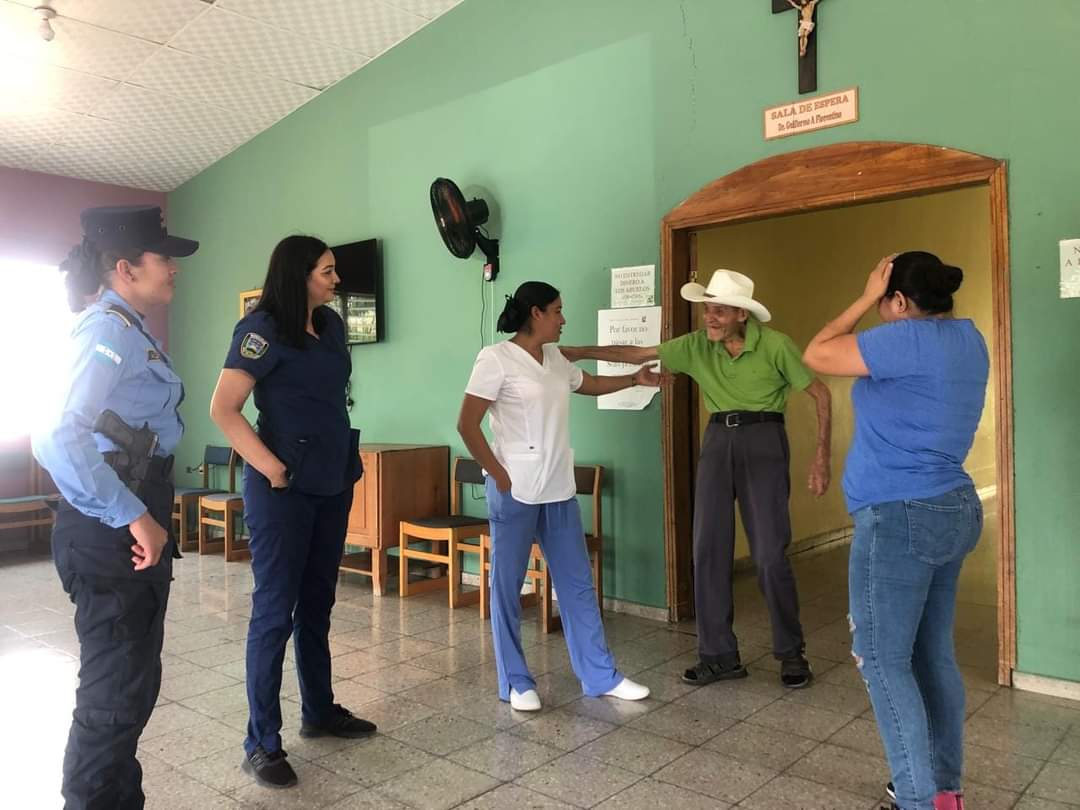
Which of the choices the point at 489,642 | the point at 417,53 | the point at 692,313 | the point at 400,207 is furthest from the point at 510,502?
the point at 417,53

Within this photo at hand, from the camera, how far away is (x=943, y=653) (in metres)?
2.03

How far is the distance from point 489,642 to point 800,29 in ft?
9.60

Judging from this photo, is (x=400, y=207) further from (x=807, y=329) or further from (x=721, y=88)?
(x=807, y=329)

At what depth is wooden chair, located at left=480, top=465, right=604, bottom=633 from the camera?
13.1 feet

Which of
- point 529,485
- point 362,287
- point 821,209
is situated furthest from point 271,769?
point 362,287

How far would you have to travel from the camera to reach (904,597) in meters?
1.92

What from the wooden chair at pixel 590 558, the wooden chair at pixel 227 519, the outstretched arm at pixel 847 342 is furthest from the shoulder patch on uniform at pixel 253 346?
the wooden chair at pixel 227 519

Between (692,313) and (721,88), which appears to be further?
(692,313)

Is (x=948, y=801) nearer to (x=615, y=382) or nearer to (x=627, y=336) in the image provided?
(x=615, y=382)

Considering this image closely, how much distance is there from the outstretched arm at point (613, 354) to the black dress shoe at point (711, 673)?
1194 millimetres

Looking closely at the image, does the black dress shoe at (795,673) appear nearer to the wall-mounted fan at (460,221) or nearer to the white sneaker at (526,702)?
the white sneaker at (526,702)

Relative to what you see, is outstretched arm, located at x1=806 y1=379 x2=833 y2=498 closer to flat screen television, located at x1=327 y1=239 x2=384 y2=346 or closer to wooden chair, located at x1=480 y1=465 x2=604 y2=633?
wooden chair, located at x1=480 y1=465 x2=604 y2=633

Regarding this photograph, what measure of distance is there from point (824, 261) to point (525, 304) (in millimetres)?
3623

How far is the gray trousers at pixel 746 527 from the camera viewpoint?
10.5 ft
